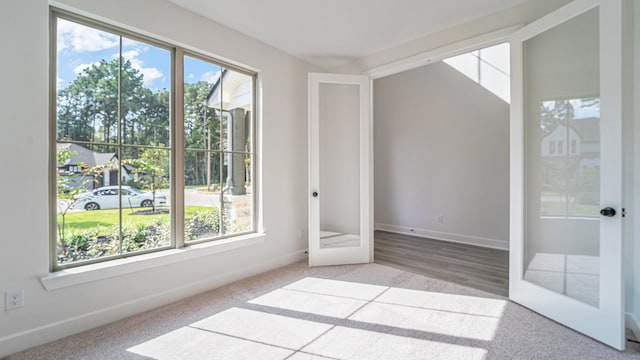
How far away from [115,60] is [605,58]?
364 centimetres

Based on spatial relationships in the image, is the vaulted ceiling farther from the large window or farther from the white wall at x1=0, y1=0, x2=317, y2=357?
the large window

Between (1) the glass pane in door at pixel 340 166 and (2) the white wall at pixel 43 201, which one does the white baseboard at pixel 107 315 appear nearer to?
(2) the white wall at pixel 43 201

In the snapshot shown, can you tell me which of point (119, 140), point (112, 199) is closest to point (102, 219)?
point (112, 199)

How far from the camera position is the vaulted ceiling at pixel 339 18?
272cm

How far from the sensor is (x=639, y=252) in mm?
2156

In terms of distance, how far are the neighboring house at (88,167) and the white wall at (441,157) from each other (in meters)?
4.56

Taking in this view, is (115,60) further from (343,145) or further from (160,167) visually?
(343,145)

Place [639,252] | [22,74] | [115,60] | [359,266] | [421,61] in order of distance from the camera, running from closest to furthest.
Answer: [22,74] → [639,252] → [115,60] → [421,61] → [359,266]

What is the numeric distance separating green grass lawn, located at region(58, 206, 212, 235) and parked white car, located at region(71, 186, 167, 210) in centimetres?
4

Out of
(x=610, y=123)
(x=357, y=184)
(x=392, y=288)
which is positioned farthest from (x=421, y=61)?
(x=392, y=288)

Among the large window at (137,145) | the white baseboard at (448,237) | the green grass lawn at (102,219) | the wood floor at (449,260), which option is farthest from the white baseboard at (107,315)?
the white baseboard at (448,237)

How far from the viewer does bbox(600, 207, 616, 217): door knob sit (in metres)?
1.95

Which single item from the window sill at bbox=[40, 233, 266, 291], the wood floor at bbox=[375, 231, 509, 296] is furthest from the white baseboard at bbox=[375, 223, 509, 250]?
the window sill at bbox=[40, 233, 266, 291]

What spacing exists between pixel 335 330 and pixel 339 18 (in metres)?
2.83
